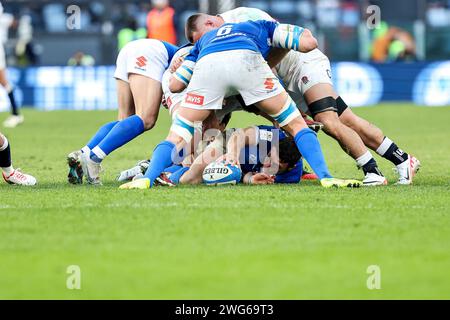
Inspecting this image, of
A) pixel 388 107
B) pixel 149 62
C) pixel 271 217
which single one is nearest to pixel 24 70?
pixel 388 107

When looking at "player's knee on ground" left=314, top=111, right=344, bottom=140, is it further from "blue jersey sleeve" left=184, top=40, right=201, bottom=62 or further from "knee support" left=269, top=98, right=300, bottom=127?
"blue jersey sleeve" left=184, top=40, right=201, bottom=62

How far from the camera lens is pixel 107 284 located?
5570mm

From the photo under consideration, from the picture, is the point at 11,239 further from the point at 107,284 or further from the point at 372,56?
the point at 372,56

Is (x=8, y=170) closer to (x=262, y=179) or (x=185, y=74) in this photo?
(x=185, y=74)

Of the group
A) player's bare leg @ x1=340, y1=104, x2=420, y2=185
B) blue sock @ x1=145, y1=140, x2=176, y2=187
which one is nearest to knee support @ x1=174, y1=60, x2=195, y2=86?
blue sock @ x1=145, y1=140, x2=176, y2=187

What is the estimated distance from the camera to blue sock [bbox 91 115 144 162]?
9642 mm

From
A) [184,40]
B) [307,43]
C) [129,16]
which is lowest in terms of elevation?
[184,40]

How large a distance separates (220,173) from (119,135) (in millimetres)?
979

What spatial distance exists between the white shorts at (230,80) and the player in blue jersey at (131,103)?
89 cm

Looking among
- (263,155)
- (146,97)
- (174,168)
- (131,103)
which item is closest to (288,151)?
(263,155)

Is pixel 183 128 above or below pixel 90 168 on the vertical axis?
above

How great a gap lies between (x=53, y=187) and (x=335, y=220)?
3.22 meters

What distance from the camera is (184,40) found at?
89.9 feet

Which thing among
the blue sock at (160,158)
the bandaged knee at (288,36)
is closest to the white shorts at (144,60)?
the blue sock at (160,158)
